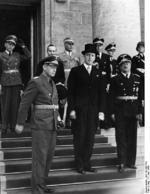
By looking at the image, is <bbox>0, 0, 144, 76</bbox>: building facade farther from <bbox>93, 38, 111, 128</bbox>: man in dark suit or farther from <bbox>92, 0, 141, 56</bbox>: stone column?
<bbox>93, 38, 111, 128</bbox>: man in dark suit

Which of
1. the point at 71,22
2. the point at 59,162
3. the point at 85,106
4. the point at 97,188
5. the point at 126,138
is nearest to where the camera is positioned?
the point at 97,188

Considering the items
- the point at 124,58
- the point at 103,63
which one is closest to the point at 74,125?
the point at 124,58

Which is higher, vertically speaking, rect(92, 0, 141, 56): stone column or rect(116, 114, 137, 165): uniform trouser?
rect(92, 0, 141, 56): stone column

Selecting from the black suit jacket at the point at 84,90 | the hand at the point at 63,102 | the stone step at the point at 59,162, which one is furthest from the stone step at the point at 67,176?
the hand at the point at 63,102

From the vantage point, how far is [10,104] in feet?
27.6

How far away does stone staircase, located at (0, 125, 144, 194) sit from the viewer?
667 cm

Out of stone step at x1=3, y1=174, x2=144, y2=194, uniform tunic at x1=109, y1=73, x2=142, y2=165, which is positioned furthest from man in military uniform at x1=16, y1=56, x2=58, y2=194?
uniform tunic at x1=109, y1=73, x2=142, y2=165

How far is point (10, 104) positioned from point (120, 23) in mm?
3347

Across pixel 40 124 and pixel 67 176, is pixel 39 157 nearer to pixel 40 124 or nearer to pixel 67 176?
pixel 40 124

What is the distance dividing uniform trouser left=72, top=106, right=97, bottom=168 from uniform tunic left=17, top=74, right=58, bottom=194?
83 centimetres

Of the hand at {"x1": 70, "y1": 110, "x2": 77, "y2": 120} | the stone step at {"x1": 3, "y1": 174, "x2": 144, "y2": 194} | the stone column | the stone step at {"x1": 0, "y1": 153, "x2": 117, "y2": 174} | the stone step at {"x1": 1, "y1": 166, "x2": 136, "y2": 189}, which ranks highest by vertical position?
the stone column

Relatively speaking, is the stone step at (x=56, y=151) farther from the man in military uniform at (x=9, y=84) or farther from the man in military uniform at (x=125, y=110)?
the man in military uniform at (x=9, y=84)

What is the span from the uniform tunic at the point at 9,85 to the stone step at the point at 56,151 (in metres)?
0.86

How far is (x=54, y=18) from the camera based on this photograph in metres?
10.7
